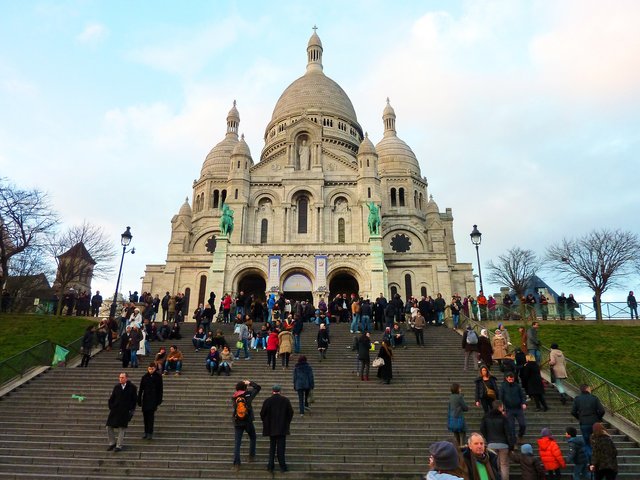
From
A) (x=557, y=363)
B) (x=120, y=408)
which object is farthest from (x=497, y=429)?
(x=120, y=408)

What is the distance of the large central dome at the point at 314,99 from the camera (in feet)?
181

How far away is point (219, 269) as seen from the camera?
107 feet

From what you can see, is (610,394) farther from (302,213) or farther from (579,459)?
(302,213)

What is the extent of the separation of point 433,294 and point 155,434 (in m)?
30.5

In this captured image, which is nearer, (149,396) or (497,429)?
(497,429)

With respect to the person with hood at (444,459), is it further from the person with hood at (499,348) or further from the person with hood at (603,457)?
the person with hood at (499,348)

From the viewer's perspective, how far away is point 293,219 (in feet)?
128

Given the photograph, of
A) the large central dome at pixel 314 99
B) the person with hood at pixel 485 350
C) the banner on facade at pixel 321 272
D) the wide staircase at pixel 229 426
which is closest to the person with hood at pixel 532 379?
the wide staircase at pixel 229 426

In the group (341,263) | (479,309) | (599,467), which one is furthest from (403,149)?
(599,467)

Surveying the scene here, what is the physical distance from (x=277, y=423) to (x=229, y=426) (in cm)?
319

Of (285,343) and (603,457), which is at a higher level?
(285,343)

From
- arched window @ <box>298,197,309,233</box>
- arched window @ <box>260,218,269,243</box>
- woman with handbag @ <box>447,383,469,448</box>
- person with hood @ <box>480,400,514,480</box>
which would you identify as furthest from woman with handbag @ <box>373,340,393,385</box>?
arched window @ <box>260,218,269,243</box>

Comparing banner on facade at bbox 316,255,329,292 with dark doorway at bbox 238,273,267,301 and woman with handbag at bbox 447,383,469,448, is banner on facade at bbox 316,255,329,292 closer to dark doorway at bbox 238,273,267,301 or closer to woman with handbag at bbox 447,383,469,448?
dark doorway at bbox 238,273,267,301

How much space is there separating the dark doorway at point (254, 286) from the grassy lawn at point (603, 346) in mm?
18644
